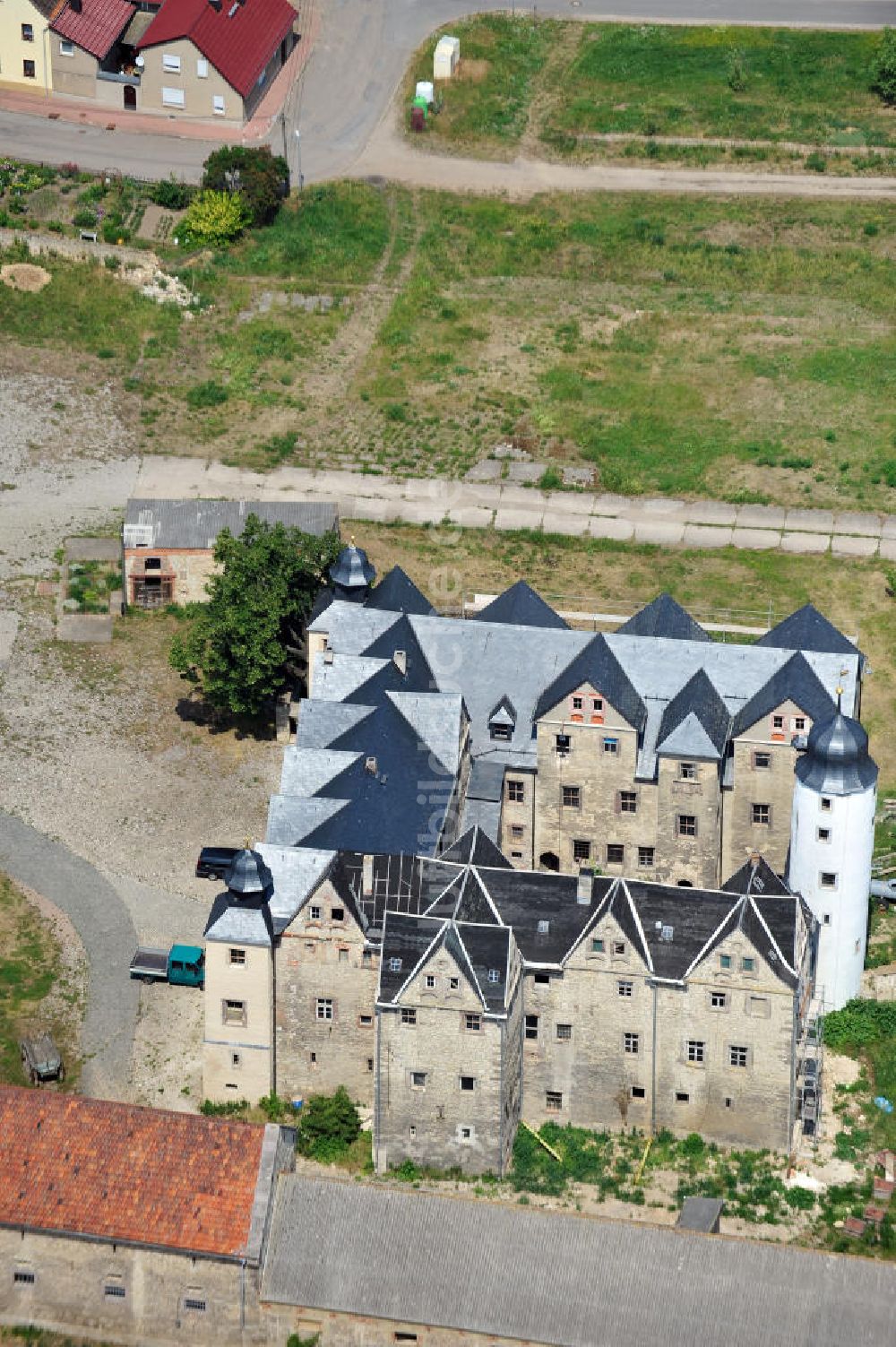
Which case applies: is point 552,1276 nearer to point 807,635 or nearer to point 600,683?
point 600,683

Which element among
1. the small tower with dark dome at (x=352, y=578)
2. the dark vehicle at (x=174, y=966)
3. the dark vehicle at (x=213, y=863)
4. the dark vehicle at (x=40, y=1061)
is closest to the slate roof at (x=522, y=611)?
the small tower with dark dome at (x=352, y=578)

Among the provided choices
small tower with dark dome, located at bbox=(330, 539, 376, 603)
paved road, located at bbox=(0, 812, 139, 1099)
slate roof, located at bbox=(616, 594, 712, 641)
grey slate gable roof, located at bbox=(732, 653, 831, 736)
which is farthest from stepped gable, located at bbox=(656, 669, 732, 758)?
A: paved road, located at bbox=(0, 812, 139, 1099)

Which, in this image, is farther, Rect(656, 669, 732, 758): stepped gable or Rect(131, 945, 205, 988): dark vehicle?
Rect(656, 669, 732, 758): stepped gable

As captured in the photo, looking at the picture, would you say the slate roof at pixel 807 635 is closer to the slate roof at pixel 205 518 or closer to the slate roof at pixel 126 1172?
the slate roof at pixel 205 518

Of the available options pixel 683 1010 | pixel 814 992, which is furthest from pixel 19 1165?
pixel 814 992

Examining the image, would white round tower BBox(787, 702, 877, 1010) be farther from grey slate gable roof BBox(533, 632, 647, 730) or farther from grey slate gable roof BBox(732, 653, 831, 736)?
grey slate gable roof BBox(533, 632, 647, 730)

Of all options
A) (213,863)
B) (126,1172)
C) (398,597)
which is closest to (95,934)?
(213,863)

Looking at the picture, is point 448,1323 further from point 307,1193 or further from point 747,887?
point 747,887
